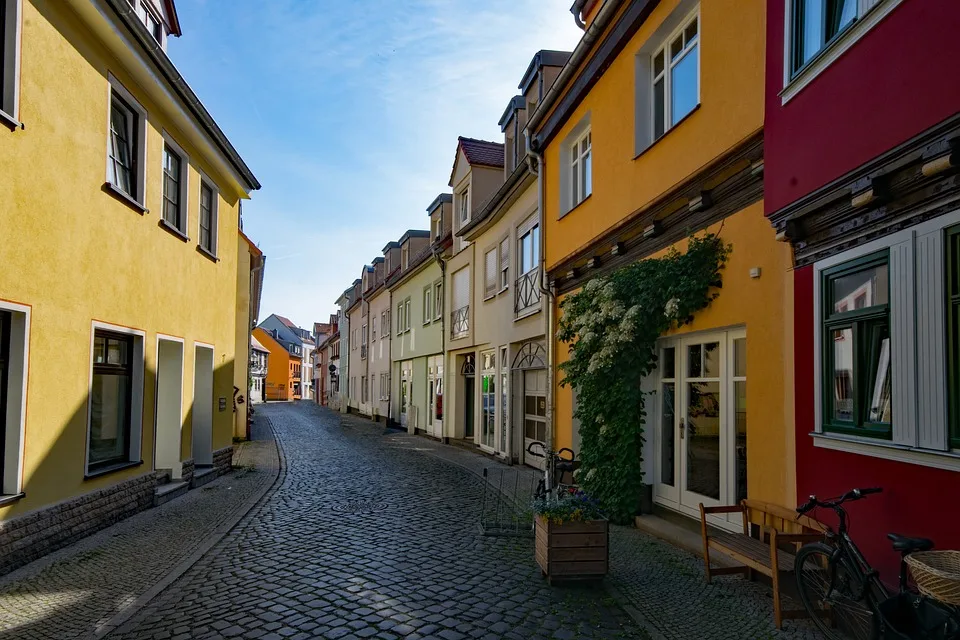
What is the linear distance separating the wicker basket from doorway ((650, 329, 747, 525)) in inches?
131

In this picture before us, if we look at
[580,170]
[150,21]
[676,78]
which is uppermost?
[150,21]

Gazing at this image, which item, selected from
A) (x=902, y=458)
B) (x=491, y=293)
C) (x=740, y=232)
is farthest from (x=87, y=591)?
(x=491, y=293)

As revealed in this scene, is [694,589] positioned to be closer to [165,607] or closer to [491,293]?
[165,607]

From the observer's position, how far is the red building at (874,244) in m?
4.17

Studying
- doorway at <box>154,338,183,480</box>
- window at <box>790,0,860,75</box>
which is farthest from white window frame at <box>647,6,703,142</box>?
doorway at <box>154,338,183,480</box>

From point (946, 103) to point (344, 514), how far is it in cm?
833

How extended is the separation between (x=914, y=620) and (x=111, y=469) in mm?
8701

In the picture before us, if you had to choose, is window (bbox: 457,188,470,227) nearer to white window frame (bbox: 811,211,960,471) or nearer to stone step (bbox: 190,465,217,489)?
stone step (bbox: 190,465,217,489)

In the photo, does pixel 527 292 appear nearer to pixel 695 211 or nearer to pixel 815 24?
pixel 695 211

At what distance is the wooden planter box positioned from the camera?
6152 millimetres

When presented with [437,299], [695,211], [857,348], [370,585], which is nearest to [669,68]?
[695,211]

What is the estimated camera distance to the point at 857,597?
4434 millimetres

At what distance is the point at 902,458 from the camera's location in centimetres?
Answer: 450

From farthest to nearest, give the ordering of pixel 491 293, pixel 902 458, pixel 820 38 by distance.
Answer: pixel 491 293 → pixel 820 38 → pixel 902 458
